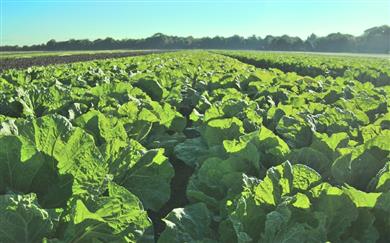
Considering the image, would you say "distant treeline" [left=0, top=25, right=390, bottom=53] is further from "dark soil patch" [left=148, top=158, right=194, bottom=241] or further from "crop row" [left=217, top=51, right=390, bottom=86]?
"dark soil patch" [left=148, top=158, right=194, bottom=241]

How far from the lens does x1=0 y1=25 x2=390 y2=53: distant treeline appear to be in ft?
339

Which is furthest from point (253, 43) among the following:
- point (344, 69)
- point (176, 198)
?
point (176, 198)

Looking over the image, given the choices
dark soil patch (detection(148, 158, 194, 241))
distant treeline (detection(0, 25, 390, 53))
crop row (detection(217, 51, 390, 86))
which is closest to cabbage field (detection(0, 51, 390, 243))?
dark soil patch (detection(148, 158, 194, 241))

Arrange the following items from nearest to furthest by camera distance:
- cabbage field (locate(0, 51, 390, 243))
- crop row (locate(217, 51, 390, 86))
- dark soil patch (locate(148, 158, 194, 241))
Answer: cabbage field (locate(0, 51, 390, 243))
dark soil patch (locate(148, 158, 194, 241))
crop row (locate(217, 51, 390, 86))

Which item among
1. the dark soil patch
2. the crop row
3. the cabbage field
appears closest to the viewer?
the cabbage field

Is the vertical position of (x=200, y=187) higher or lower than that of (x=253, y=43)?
higher

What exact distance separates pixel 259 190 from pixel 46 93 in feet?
11.0

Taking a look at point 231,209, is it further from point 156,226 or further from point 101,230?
point 156,226

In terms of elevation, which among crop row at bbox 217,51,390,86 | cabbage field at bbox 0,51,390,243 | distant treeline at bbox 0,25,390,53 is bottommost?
distant treeline at bbox 0,25,390,53

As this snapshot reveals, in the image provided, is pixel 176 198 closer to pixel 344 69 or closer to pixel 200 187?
pixel 200 187

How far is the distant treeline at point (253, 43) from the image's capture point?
103 m

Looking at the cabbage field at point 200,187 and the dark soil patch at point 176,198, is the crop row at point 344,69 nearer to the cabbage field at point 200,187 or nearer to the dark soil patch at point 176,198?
the dark soil patch at point 176,198

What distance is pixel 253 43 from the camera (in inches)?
5635

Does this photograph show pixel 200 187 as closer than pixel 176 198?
Yes
